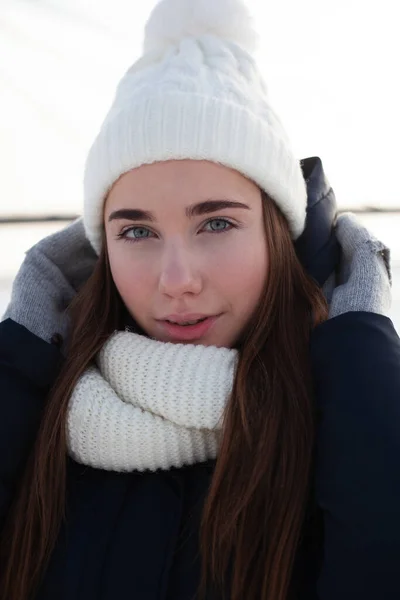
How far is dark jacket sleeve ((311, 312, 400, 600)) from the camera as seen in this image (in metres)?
0.69

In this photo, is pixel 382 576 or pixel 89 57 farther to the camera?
pixel 89 57

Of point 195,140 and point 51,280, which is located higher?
point 195,140

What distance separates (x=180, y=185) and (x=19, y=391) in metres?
0.39

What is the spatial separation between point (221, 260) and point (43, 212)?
48.2 inches

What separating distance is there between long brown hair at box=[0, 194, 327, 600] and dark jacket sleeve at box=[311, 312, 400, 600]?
0.13ft

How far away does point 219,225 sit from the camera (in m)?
0.90

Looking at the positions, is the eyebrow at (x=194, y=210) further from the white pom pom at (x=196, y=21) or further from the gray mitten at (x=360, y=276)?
the white pom pom at (x=196, y=21)

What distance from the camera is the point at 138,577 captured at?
768mm

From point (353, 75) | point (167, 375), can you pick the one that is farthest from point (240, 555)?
→ point (353, 75)

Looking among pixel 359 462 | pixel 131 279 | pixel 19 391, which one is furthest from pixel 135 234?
pixel 359 462

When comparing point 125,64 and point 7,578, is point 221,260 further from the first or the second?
point 125,64

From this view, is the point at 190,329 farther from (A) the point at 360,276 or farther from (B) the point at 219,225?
(A) the point at 360,276

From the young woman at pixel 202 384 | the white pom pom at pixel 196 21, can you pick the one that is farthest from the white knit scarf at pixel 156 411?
the white pom pom at pixel 196 21

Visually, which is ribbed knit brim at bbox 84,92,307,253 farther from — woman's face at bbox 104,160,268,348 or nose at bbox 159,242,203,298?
nose at bbox 159,242,203,298
